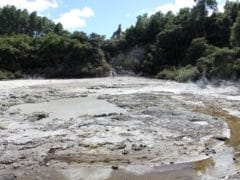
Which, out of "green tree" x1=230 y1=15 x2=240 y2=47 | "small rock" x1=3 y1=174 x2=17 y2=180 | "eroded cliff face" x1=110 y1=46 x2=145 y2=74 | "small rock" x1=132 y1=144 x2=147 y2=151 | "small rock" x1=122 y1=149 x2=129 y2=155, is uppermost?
"green tree" x1=230 y1=15 x2=240 y2=47

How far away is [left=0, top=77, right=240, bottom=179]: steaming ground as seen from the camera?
17.4 meters

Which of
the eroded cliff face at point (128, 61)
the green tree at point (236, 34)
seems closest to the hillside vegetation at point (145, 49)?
the eroded cliff face at point (128, 61)

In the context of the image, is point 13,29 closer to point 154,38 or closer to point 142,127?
point 154,38

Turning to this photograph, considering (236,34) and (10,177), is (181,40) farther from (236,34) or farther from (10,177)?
(10,177)

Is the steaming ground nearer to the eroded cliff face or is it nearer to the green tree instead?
the green tree

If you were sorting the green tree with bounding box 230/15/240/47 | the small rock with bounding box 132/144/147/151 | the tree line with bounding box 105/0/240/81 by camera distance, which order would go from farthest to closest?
the tree line with bounding box 105/0/240/81 < the green tree with bounding box 230/15/240/47 < the small rock with bounding box 132/144/147/151

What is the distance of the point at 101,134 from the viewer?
22.4m

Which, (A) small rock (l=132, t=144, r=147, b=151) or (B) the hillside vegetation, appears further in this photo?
(B) the hillside vegetation

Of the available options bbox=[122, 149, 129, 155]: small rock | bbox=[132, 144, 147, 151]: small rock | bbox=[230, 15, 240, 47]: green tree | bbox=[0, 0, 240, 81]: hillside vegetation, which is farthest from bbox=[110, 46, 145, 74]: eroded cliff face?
bbox=[122, 149, 129, 155]: small rock

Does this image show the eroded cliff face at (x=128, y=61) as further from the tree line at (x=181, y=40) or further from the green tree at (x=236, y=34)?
the green tree at (x=236, y=34)

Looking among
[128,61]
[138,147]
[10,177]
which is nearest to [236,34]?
[128,61]

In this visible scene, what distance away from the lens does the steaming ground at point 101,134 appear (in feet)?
57.1

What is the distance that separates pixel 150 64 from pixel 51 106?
4794 cm

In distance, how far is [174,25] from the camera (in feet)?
266
